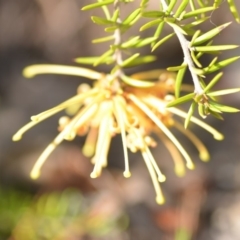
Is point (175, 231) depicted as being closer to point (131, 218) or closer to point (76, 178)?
point (131, 218)

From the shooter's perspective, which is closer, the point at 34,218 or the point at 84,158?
the point at 34,218

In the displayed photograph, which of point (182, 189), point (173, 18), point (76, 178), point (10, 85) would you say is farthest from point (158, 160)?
point (173, 18)

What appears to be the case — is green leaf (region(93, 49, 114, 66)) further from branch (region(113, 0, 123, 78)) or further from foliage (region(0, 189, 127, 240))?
foliage (region(0, 189, 127, 240))

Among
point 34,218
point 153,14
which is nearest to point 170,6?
point 153,14

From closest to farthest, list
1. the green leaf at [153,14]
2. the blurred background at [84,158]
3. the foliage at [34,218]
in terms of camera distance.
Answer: the green leaf at [153,14], the foliage at [34,218], the blurred background at [84,158]

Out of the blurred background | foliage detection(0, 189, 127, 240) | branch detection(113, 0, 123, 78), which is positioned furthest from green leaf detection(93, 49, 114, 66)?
the blurred background

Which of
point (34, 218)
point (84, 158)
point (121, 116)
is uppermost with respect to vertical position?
point (121, 116)

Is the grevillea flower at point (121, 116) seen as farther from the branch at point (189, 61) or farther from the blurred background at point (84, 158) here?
the blurred background at point (84, 158)

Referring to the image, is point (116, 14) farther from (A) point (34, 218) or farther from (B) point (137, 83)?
(A) point (34, 218)

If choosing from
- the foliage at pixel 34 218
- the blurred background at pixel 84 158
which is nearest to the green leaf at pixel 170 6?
the foliage at pixel 34 218
